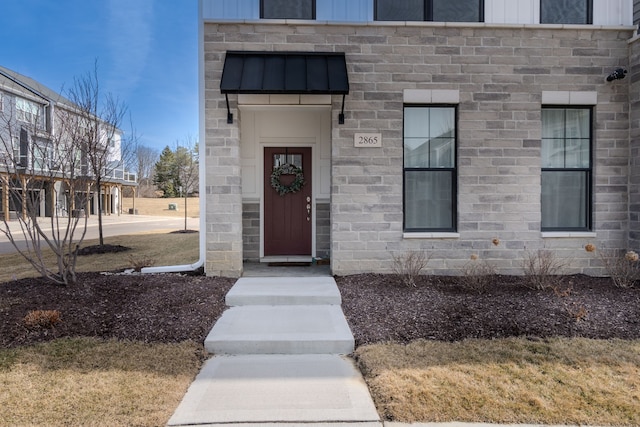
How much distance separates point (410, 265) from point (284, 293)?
201 cm

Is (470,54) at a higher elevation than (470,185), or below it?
higher

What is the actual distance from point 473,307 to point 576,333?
1.08 metres

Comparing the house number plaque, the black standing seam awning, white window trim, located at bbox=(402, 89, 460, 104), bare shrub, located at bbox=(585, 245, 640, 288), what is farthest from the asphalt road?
bare shrub, located at bbox=(585, 245, 640, 288)

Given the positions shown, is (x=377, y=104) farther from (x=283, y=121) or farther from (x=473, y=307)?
(x=473, y=307)

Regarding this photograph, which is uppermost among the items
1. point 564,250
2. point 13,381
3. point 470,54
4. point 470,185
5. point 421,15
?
point 421,15

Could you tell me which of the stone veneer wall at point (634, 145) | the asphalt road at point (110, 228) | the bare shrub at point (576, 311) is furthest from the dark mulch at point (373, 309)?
the asphalt road at point (110, 228)

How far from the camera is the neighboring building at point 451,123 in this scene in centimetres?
616

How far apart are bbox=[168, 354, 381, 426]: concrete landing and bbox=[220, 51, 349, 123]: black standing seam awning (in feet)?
12.4

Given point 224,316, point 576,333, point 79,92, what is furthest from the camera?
point 79,92

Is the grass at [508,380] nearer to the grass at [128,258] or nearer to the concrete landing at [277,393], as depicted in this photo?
the concrete landing at [277,393]

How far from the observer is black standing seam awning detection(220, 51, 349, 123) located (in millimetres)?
5648

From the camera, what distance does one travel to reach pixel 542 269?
5.53 m

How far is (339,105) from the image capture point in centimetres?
617

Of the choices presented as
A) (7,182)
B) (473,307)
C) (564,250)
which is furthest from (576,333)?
(7,182)
